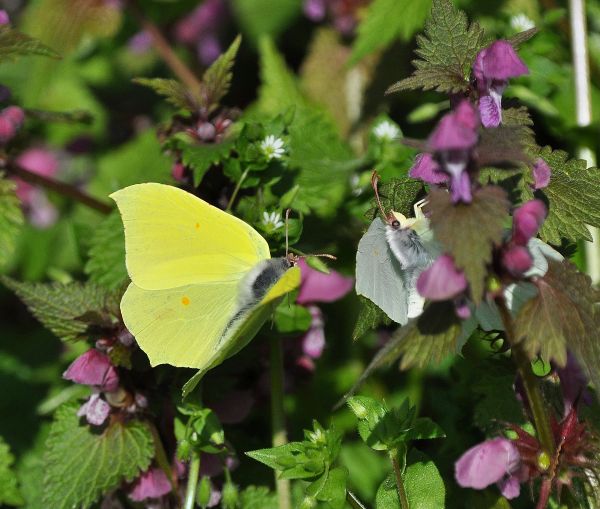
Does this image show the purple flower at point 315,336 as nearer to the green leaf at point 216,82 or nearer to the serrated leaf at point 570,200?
the green leaf at point 216,82

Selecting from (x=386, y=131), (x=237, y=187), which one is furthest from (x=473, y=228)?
(x=386, y=131)

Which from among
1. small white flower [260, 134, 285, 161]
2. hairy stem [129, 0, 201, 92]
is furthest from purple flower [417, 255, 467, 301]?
hairy stem [129, 0, 201, 92]

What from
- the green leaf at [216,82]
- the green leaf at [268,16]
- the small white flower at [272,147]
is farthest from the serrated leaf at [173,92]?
the green leaf at [268,16]

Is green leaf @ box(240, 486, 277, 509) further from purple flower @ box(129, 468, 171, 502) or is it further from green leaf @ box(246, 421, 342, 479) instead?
green leaf @ box(246, 421, 342, 479)

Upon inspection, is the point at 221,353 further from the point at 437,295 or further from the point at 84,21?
the point at 84,21

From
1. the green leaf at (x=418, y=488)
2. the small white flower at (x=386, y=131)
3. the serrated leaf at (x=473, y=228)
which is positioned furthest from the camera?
the small white flower at (x=386, y=131)
